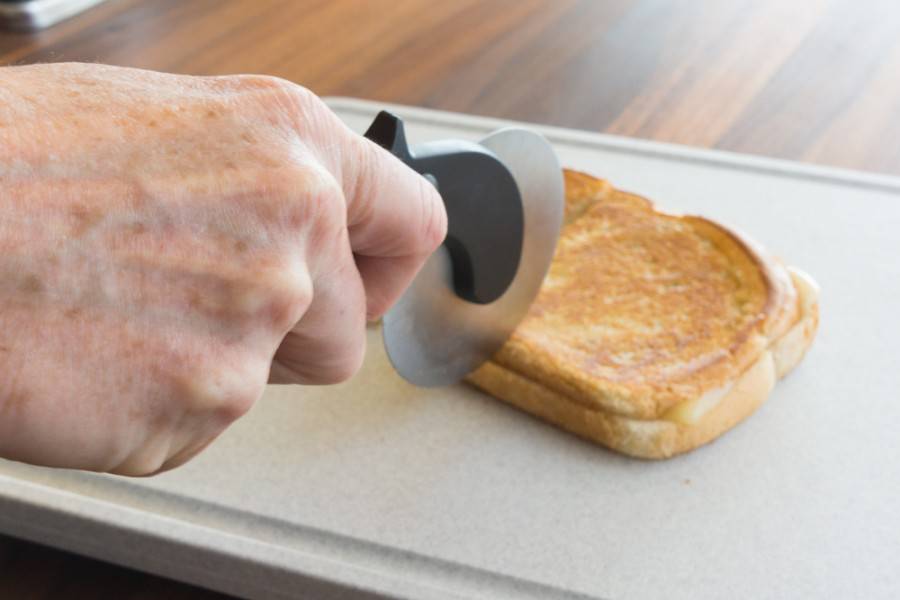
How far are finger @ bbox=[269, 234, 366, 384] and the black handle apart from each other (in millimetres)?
176

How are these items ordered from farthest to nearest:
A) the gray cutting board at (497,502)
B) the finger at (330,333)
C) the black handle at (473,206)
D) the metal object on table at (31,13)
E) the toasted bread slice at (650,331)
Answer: the metal object on table at (31,13) → the toasted bread slice at (650,331) → the gray cutting board at (497,502) → the black handle at (473,206) → the finger at (330,333)

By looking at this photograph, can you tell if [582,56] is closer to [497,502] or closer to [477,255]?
[477,255]

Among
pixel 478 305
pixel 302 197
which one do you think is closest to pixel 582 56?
pixel 478 305

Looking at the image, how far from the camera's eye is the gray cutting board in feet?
3.43

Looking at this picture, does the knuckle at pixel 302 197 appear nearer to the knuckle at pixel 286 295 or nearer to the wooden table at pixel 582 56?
the knuckle at pixel 286 295

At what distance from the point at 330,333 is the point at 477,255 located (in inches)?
14.9

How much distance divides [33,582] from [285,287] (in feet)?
2.21

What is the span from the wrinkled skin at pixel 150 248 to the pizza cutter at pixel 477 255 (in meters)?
0.26

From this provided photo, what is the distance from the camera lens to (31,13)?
7.39 feet

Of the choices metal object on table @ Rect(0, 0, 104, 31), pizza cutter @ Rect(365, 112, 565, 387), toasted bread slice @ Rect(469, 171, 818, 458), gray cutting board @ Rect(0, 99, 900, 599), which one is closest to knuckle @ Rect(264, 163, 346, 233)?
pizza cutter @ Rect(365, 112, 565, 387)

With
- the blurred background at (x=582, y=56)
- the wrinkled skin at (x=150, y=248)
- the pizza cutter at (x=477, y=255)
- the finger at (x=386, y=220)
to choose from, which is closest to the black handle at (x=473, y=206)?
the pizza cutter at (x=477, y=255)

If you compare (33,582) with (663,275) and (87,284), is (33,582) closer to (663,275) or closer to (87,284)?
(87,284)

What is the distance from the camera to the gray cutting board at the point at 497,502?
3.43 ft

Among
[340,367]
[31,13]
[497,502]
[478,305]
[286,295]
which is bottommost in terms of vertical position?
[31,13]
